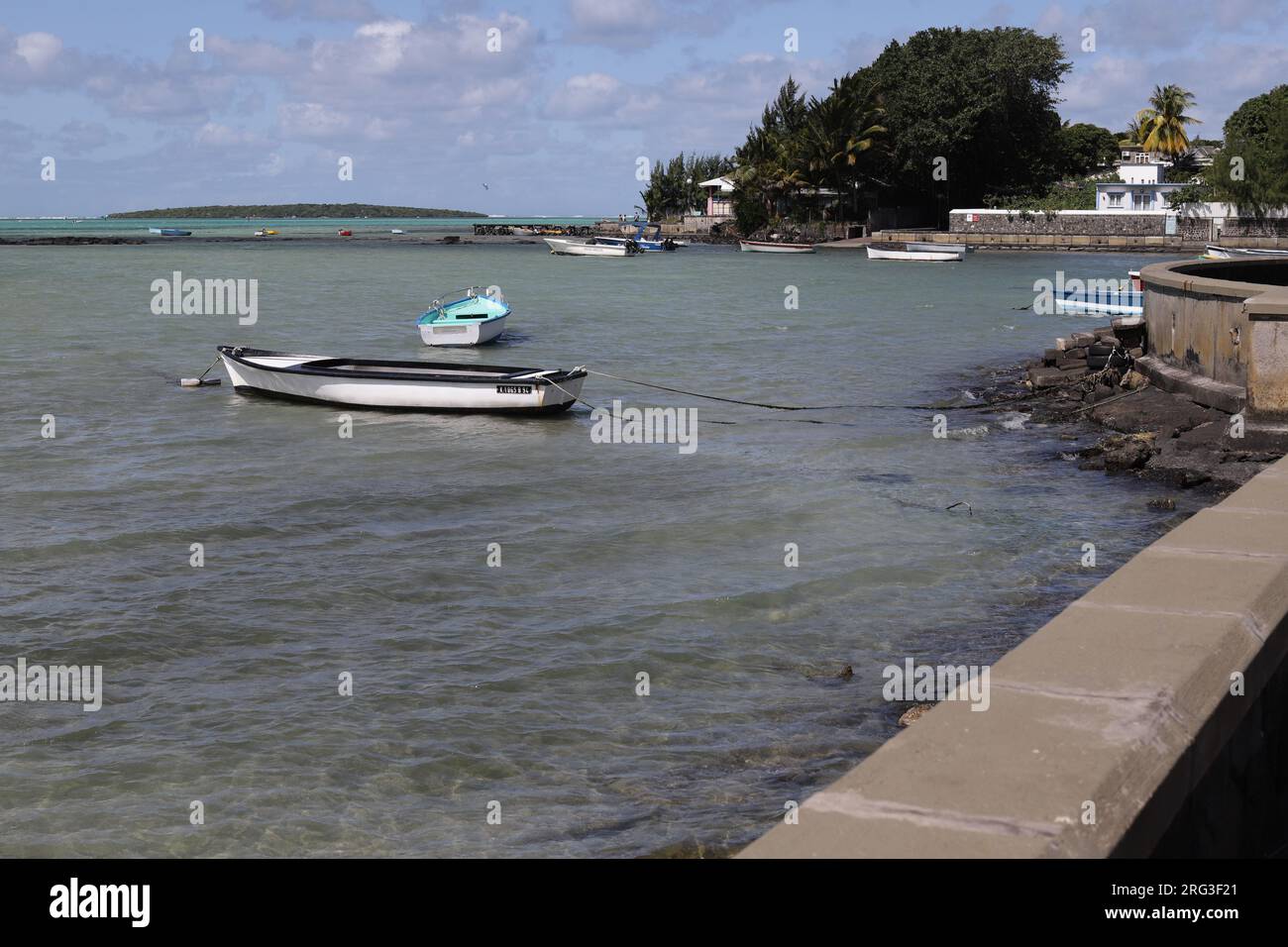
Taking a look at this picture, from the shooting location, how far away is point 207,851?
23.6ft

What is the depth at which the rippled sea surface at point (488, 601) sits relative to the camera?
25.8 feet

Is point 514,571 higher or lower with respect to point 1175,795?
lower

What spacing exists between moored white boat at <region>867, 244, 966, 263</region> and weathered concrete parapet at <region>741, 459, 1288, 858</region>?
86504 mm

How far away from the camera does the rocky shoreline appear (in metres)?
16.1

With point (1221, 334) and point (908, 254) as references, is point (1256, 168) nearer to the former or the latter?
point (908, 254)

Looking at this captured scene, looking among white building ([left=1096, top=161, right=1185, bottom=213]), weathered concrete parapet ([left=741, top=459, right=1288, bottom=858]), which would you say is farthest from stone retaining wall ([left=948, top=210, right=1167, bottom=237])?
weathered concrete parapet ([left=741, top=459, right=1288, bottom=858])

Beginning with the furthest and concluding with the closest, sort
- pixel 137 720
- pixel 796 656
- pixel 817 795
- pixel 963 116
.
Result: pixel 963 116 → pixel 796 656 → pixel 137 720 → pixel 817 795

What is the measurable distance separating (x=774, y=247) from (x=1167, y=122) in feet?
116

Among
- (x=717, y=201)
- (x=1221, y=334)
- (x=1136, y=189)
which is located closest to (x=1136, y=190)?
(x=1136, y=189)

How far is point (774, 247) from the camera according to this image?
105 m
